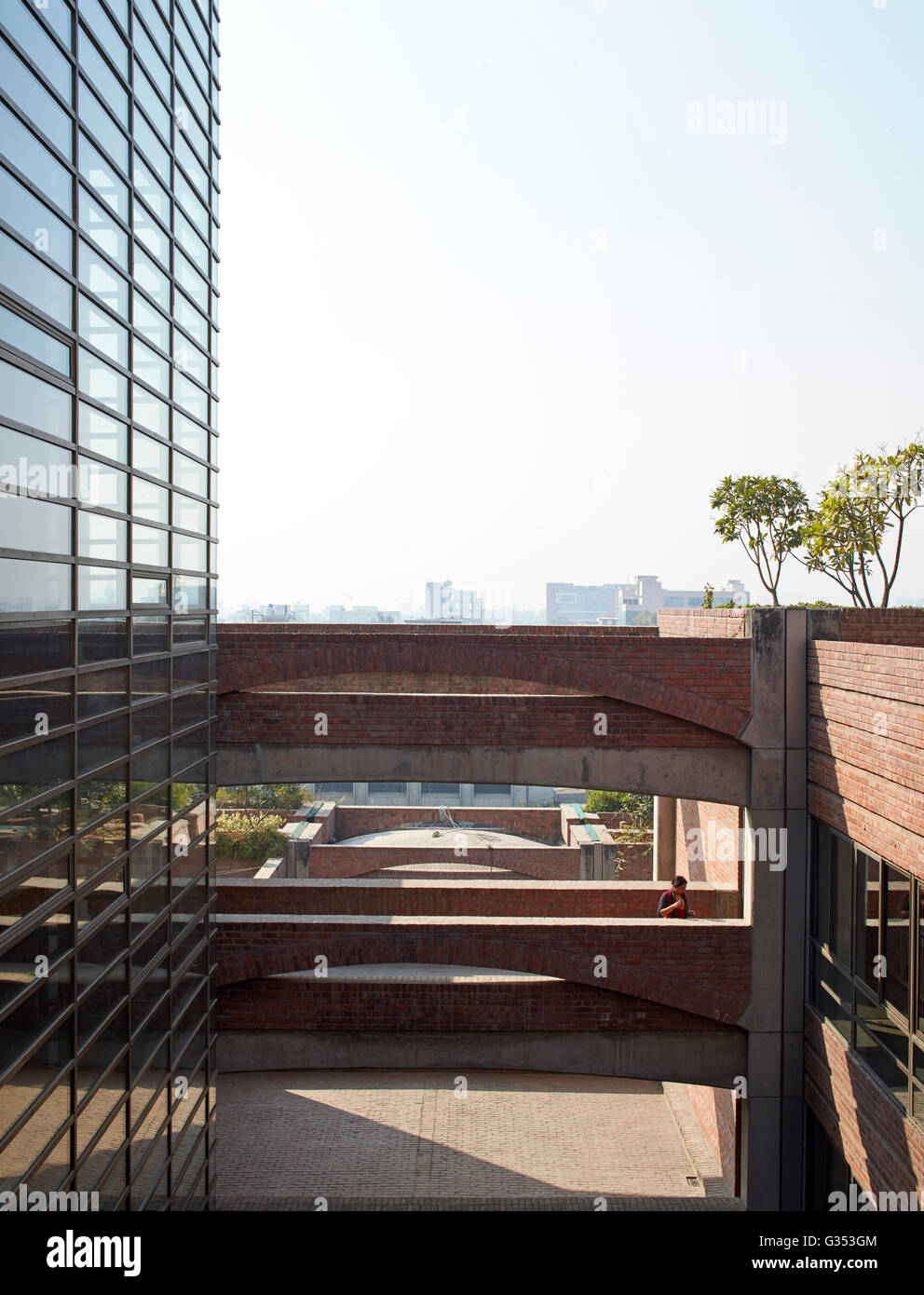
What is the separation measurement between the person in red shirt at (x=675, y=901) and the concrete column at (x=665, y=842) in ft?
15.7

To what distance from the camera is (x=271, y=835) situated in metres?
24.6

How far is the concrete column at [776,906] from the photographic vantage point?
39.5 ft

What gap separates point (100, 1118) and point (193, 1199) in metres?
3.02

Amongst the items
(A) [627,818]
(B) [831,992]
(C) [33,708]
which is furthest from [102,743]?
(A) [627,818]

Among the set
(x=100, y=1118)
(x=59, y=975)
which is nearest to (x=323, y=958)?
(x=100, y=1118)

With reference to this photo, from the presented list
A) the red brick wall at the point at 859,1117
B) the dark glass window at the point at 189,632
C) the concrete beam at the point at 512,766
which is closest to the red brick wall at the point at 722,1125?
the red brick wall at the point at 859,1117

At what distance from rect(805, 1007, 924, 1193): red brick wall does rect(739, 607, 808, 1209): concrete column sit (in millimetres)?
385

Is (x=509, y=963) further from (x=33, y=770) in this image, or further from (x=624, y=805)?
(x=624, y=805)

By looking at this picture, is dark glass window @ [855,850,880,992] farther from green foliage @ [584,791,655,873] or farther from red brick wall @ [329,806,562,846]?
red brick wall @ [329,806,562,846]

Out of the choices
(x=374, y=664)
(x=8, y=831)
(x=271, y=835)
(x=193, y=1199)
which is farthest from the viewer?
(x=271, y=835)

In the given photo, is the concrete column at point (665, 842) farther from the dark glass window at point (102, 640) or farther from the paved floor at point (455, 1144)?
the dark glass window at point (102, 640)

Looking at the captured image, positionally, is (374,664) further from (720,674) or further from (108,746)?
(108,746)

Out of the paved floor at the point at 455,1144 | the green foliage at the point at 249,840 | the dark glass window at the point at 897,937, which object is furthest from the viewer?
the green foliage at the point at 249,840

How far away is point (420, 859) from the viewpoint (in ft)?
74.2
